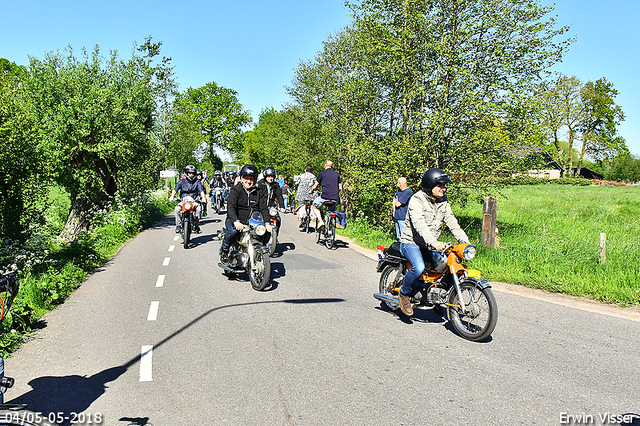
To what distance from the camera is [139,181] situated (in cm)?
2102

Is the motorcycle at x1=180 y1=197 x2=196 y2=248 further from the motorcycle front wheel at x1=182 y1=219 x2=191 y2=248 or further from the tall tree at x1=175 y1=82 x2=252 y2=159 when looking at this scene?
the tall tree at x1=175 y1=82 x2=252 y2=159

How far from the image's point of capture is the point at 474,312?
18.0ft

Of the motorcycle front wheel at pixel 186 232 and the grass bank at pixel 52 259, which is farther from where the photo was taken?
the motorcycle front wheel at pixel 186 232

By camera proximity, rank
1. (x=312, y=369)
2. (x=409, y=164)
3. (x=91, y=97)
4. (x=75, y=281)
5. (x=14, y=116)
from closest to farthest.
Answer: (x=312, y=369), (x=75, y=281), (x=14, y=116), (x=409, y=164), (x=91, y=97)

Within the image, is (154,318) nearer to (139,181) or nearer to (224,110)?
(139,181)

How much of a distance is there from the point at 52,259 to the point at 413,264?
7454 millimetres

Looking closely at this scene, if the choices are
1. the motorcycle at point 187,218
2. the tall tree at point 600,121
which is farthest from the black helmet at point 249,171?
the tall tree at point 600,121

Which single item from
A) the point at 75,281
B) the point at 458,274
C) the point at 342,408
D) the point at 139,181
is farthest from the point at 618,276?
the point at 139,181

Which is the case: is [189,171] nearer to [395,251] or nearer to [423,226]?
[395,251]

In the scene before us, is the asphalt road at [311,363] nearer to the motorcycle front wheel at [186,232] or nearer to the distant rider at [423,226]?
the distant rider at [423,226]

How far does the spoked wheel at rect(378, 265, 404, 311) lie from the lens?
6449mm

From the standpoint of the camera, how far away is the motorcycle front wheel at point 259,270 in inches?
307

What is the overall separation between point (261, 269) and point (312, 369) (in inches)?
137

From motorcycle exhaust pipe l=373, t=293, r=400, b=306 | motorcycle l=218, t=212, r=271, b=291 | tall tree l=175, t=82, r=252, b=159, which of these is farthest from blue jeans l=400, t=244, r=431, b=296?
tall tree l=175, t=82, r=252, b=159
